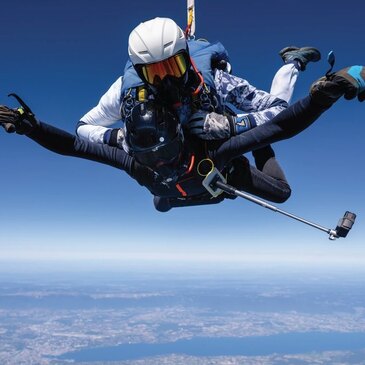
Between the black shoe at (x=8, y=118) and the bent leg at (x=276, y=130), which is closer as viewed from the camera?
the bent leg at (x=276, y=130)

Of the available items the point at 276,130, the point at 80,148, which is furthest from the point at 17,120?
the point at 276,130

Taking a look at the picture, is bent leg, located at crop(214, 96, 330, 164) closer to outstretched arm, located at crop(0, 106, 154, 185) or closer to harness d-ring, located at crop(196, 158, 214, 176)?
harness d-ring, located at crop(196, 158, 214, 176)

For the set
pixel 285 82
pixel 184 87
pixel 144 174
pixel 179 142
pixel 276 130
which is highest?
pixel 285 82

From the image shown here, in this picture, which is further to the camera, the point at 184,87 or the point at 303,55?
Answer: the point at 303,55

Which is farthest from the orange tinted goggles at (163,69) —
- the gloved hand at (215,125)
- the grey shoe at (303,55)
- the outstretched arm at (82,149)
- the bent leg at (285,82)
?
the grey shoe at (303,55)

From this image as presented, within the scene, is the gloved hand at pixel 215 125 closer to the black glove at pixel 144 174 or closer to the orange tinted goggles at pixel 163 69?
the orange tinted goggles at pixel 163 69

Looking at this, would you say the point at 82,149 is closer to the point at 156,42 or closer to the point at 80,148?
the point at 80,148

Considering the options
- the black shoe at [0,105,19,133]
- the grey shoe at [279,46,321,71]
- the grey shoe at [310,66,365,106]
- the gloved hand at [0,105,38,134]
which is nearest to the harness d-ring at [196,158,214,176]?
the grey shoe at [310,66,365,106]
